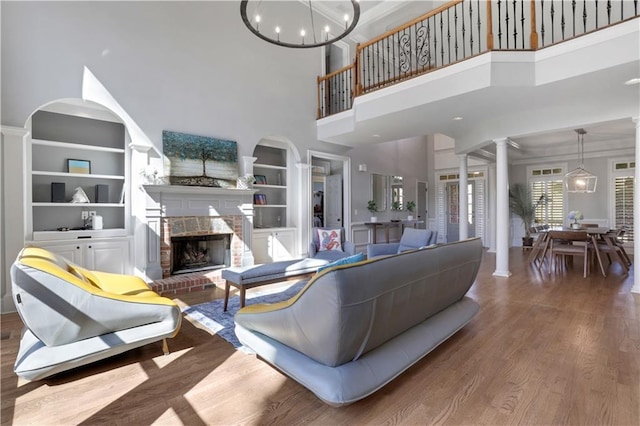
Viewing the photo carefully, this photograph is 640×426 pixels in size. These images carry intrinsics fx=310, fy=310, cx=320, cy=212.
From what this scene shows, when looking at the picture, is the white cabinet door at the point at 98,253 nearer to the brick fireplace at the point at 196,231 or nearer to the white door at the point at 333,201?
the brick fireplace at the point at 196,231

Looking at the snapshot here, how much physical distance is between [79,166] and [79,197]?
469 millimetres

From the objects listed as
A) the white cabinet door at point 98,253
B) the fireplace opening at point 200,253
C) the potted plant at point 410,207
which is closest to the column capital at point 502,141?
the potted plant at point 410,207

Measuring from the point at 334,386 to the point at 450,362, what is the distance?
1133mm

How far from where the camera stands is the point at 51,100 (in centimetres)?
376

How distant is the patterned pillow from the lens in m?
5.46

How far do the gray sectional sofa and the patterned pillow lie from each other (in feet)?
10.0

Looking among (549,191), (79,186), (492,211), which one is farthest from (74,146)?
(549,191)

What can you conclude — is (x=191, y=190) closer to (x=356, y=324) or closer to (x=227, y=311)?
(x=227, y=311)

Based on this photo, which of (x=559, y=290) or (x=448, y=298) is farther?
(x=559, y=290)

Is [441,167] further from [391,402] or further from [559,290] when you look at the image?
[391,402]

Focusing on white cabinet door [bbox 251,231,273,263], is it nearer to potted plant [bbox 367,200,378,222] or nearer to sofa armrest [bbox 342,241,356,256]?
sofa armrest [bbox 342,241,356,256]

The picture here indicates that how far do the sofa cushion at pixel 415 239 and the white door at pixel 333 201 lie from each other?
219 centimetres

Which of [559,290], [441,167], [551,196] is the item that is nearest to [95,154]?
[559,290]

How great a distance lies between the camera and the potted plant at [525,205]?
8.41 metres
